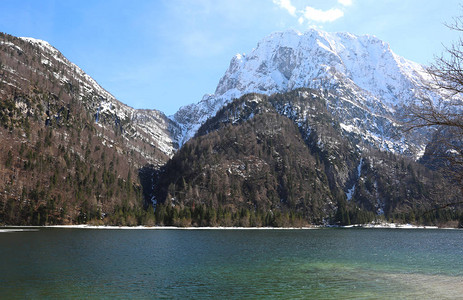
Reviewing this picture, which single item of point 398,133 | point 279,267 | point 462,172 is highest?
point 398,133

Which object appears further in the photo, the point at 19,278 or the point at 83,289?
the point at 19,278

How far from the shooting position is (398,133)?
18.0 meters

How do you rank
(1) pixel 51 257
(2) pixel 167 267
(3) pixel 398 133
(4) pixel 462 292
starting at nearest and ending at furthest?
(3) pixel 398 133 < (4) pixel 462 292 < (2) pixel 167 267 < (1) pixel 51 257

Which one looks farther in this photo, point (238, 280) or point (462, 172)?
point (238, 280)

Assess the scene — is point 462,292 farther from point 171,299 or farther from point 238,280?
point 171,299

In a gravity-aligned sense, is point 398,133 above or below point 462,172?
above

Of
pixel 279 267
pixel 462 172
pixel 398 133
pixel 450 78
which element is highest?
pixel 450 78

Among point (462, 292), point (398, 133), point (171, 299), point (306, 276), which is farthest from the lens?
point (306, 276)

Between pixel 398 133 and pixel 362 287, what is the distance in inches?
1119

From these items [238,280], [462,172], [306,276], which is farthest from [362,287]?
[462,172]

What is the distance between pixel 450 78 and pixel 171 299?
104 feet

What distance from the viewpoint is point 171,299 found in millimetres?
34469

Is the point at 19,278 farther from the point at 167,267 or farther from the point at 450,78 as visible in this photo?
the point at 450,78

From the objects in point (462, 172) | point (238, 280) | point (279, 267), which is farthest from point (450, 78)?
point (279, 267)
